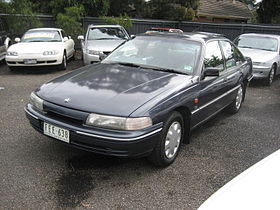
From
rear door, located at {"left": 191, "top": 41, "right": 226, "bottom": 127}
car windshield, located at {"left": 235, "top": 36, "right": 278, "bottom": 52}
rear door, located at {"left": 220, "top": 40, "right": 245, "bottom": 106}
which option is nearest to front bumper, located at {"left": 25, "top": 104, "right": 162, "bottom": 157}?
rear door, located at {"left": 191, "top": 41, "right": 226, "bottom": 127}

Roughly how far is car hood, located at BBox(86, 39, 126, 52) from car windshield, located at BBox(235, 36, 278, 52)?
13.8 feet

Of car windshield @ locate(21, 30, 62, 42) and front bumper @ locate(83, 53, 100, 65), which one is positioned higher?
car windshield @ locate(21, 30, 62, 42)

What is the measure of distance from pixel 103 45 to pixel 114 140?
6.71 meters

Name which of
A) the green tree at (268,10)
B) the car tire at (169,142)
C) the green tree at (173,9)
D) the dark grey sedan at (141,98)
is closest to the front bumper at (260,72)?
the dark grey sedan at (141,98)

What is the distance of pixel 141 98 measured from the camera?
3.05m

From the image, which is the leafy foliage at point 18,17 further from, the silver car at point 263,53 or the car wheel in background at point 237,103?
the car wheel in background at point 237,103

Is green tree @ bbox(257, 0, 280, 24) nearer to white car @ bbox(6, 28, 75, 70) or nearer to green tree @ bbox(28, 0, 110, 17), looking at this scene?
green tree @ bbox(28, 0, 110, 17)

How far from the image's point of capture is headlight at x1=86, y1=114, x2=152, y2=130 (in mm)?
2811

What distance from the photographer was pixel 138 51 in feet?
14.2

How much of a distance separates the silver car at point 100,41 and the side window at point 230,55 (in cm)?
419

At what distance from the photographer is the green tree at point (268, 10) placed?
1855 centimetres

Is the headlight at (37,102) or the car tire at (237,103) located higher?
the headlight at (37,102)

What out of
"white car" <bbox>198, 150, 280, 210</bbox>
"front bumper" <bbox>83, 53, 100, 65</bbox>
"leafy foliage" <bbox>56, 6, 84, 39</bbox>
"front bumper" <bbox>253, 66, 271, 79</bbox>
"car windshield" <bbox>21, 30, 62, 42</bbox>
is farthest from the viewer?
"leafy foliage" <bbox>56, 6, 84, 39</bbox>

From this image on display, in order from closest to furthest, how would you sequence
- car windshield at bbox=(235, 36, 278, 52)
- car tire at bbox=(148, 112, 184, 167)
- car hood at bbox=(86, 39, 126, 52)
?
car tire at bbox=(148, 112, 184, 167), car hood at bbox=(86, 39, 126, 52), car windshield at bbox=(235, 36, 278, 52)
